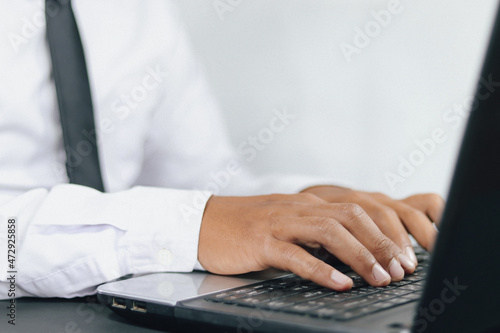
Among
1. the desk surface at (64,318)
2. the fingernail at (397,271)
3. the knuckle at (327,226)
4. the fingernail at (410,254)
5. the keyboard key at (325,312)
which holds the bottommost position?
the desk surface at (64,318)

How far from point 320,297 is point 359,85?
62.9 inches

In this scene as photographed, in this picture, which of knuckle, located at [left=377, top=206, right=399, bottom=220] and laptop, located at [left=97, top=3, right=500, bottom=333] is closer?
laptop, located at [left=97, top=3, right=500, bottom=333]

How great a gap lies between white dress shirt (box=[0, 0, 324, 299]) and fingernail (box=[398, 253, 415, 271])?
27cm

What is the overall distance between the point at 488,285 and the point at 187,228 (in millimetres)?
449

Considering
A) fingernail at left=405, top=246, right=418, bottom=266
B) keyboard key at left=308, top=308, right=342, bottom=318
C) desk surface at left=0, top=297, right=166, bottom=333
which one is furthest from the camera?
fingernail at left=405, top=246, right=418, bottom=266

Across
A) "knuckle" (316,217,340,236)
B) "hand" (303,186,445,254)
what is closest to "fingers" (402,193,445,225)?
"hand" (303,186,445,254)

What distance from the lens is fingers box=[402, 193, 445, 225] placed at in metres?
0.91

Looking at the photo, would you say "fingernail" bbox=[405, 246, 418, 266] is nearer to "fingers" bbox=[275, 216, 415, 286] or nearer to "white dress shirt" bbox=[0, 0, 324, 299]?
"fingers" bbox=[275, 216, 415, 286]

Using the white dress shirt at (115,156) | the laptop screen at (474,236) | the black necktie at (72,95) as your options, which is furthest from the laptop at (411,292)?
the black necktie at (72,95)

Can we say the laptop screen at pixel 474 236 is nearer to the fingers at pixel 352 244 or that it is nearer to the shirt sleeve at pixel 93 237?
the fingers at pixel 352 244

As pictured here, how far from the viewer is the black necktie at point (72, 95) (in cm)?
84

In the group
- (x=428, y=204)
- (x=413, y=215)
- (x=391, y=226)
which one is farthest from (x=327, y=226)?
(x=428, y=204)

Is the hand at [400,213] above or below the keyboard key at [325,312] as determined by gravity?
below

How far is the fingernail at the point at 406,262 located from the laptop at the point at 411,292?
1 cm
